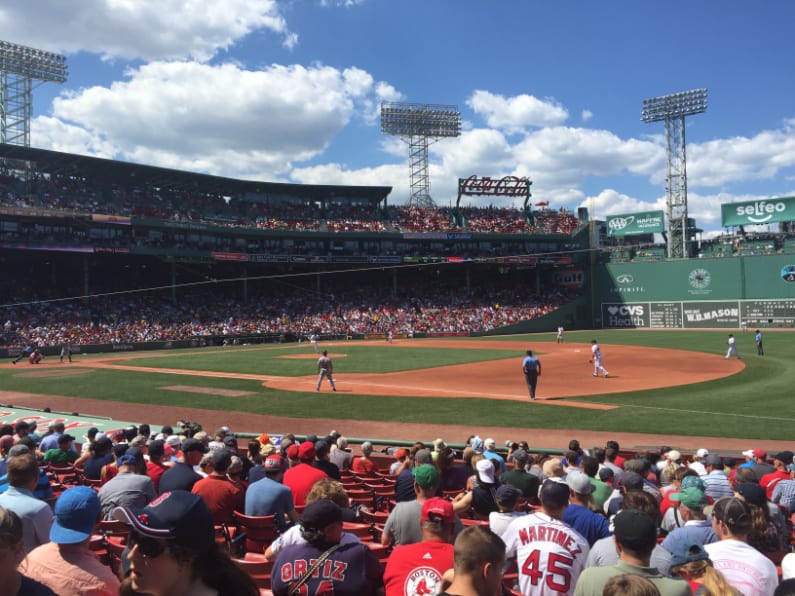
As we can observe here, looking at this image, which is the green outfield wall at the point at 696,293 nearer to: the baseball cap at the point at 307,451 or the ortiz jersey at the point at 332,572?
the baseball cap at the point at 307,451

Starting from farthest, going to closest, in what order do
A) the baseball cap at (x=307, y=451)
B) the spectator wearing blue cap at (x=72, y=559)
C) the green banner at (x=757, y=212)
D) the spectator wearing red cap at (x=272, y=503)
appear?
the green banner at (x=757, y=212), the baseball cap at (x=307, y=451), the spectator wearing red cap at (x=272, y=503), the spectator wearing blue cap at (x=72, y=559)

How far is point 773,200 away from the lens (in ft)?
209

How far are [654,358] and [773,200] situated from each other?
135 feet

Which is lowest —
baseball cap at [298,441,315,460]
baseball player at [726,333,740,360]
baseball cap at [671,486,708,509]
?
baseball player at [726,333,740,360]

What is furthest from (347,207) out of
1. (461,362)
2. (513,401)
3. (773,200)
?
(513,401)

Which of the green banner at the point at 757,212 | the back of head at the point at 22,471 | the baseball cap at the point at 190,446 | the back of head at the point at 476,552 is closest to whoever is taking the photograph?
the back of head at the point at 476,552

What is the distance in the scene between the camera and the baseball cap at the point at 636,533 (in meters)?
3.32

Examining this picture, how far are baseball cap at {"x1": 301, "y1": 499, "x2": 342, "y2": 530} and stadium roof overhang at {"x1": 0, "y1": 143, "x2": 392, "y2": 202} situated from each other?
5886cm

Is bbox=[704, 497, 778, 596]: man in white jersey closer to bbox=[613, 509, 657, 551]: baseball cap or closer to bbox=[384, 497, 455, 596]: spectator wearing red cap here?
bbox=[613, 509, 657, 551]: baseball cap

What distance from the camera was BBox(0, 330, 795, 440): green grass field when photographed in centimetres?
1733

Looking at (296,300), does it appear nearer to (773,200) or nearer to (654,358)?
(654,358)

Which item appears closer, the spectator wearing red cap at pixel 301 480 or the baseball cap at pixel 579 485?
the baseball cap at pixel 579 485

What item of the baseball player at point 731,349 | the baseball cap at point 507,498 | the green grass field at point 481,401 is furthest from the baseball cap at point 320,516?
the baseball player at point 731,349

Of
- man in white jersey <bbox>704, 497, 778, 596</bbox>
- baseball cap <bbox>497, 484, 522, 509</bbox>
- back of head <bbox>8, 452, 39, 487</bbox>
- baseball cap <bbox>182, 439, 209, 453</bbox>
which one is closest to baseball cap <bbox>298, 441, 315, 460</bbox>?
baseball cap <bbox>182, 439, 209, 453</bbox>
